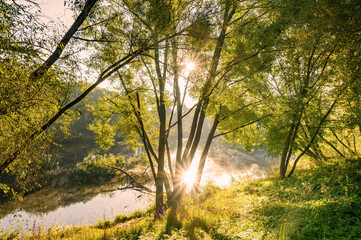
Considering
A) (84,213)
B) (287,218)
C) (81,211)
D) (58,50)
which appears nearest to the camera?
(58,50)

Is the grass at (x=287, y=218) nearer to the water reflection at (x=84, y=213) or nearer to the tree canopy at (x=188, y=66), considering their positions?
the tree canopy at (x=188, y=66)

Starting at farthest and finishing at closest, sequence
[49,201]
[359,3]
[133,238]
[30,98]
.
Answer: [49,201] → [133,238] → [359,3] → [30,98]

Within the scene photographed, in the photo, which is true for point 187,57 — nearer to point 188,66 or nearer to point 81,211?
point 188,66

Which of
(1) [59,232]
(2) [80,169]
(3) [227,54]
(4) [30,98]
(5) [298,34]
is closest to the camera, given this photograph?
(4) [30,98]

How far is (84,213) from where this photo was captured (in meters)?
11.5

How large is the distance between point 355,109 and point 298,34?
3.41m

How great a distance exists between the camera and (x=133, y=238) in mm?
5395

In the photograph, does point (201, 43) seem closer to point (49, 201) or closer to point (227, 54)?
point (227, 54)

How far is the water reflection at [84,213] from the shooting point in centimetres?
982

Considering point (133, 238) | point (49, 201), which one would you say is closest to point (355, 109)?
point (133, 238)

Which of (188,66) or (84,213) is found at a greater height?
(188,66)

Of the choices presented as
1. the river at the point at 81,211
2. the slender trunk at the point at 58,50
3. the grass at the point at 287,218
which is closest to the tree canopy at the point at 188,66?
the slender trunk at the point at 58,50

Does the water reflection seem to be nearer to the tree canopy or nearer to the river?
the river

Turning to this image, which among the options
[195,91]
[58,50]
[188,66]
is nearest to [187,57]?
[188,66]
